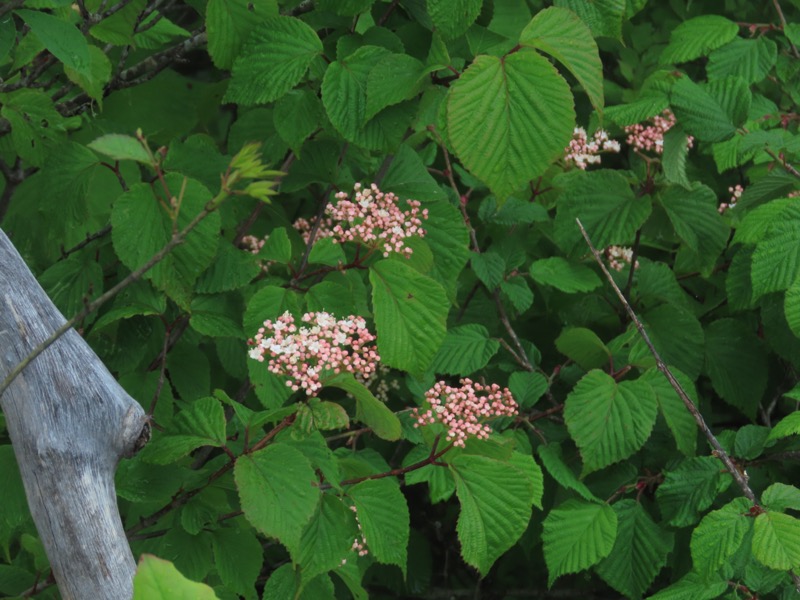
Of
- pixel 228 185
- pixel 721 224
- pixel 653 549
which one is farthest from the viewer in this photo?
pixel 721 224

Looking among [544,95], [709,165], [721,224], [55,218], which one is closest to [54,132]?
[55,218]

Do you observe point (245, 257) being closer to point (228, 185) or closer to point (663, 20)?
point (228, 185)

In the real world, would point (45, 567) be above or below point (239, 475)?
below

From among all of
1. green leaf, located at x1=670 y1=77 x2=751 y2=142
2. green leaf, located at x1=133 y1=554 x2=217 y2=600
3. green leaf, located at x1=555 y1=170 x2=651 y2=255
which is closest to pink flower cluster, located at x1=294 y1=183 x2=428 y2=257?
green leaf, located at x1=555 y1=170 x2=651 y2=255

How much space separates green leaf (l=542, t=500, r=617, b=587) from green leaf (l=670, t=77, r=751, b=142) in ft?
2.68

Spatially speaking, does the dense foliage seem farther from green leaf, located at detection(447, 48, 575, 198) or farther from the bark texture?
the bark texture

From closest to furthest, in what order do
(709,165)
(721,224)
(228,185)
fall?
(228,185) < (721,224) < (709,165)

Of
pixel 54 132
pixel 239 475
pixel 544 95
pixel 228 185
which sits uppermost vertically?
pixel 228 185

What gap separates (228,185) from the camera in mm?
1107

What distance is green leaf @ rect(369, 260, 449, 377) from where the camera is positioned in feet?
5.57

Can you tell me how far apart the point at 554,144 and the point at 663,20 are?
2.02m

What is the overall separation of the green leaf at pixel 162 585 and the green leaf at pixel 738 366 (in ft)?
6.10

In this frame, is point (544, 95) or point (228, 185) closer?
point (228, 185)

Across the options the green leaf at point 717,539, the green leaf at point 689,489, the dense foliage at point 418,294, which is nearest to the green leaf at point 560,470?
the dense foliage at point 418,294
